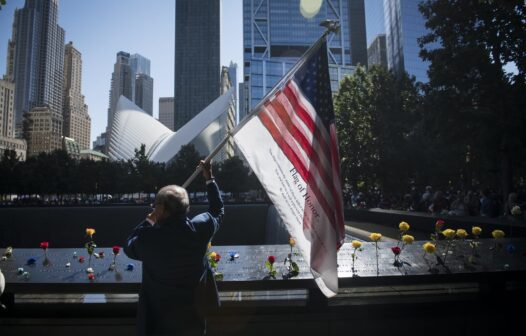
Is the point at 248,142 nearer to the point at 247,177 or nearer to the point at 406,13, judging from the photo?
the point at 247,177

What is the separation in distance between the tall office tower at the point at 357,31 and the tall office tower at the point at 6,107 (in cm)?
10532

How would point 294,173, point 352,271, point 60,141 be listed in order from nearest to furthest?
point 294,173, point 352,271, point 60,141

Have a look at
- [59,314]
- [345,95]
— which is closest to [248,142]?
[59,314]

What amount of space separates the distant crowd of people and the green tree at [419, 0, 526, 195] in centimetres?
148

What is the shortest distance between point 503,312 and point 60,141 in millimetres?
134692

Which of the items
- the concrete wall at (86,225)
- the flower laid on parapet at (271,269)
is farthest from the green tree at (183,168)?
the flower laid on parapet at (271,269)

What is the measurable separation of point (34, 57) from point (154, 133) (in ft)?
333

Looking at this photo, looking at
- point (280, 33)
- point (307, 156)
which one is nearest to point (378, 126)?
point (307, 156)

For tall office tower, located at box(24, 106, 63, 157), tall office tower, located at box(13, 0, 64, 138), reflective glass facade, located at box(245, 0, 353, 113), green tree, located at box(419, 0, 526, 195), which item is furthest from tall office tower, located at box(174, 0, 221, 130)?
green tree, located at box(419, 0, 526, 195)

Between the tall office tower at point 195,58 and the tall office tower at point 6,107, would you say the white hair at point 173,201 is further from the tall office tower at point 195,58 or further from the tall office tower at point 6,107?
the tall office tower at point 195,58

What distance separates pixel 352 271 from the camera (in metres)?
3.29

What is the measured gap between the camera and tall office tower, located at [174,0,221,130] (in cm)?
13575

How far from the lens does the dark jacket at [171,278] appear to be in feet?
7.43

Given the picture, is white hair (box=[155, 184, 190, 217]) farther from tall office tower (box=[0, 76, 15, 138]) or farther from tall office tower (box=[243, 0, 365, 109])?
tall office tower (box=[0, 76, 15, 138])
